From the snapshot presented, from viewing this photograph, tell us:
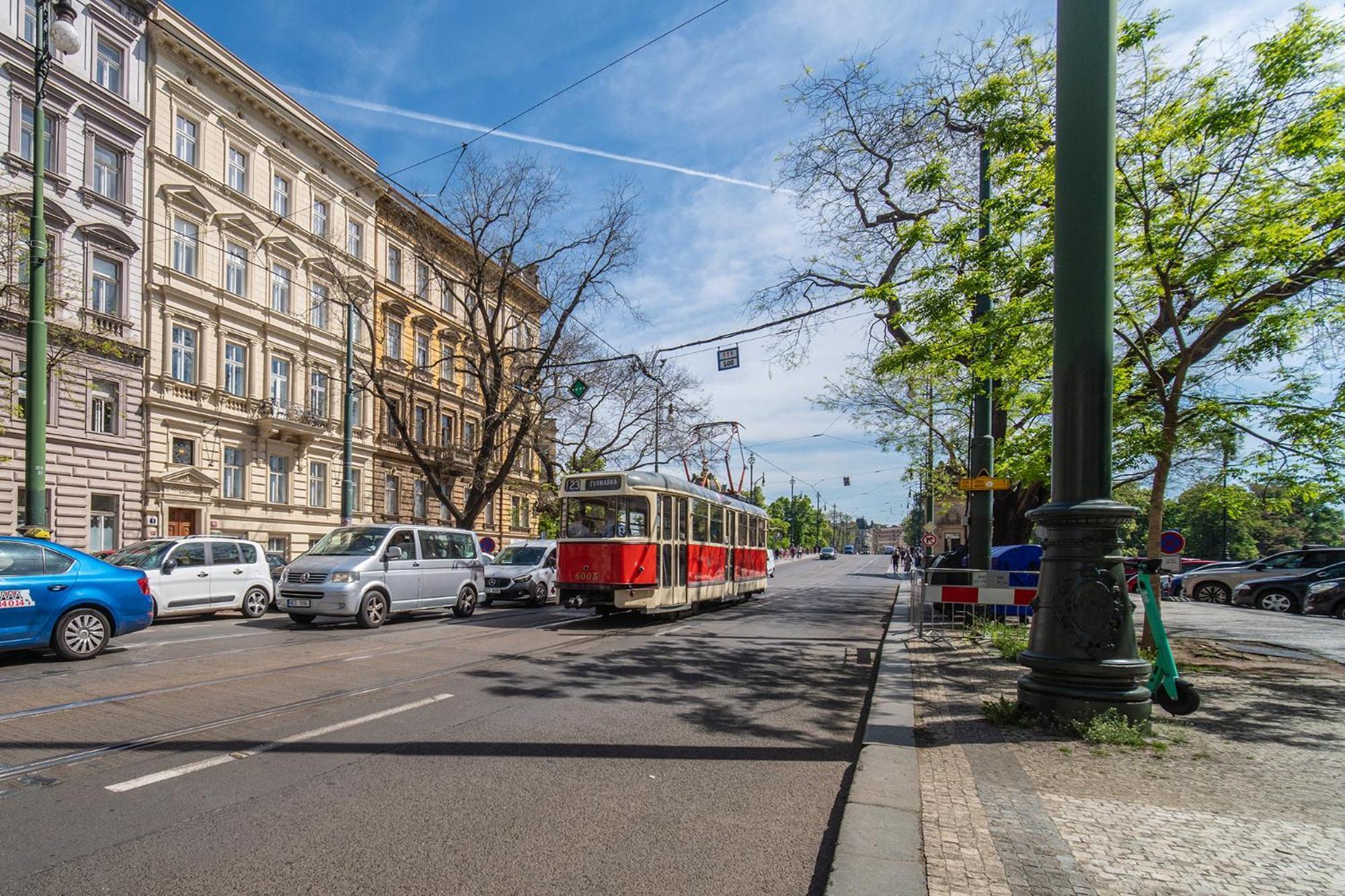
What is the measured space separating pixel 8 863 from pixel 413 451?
1001 inches

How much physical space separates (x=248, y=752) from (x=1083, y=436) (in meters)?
6.55

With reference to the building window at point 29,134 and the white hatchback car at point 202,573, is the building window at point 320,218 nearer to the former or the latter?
the building window at point 29,134

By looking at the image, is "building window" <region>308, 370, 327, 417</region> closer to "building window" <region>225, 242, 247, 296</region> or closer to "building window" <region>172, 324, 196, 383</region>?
"building window" <region>225, 242, 247, 296</region>

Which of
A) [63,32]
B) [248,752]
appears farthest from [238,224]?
[248,752]

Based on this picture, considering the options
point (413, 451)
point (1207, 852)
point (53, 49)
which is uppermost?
point (53, 49)

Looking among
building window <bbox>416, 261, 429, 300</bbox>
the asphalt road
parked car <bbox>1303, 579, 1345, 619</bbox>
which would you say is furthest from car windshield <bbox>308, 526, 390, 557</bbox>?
building window <bbox>416, 261, 429, 300</bbox>

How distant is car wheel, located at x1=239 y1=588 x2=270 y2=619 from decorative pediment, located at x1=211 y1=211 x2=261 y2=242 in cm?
1613

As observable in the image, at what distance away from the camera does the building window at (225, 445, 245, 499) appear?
2750 cm

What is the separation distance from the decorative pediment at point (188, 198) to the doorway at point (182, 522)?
966 cm

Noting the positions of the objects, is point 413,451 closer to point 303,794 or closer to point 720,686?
point 720,686

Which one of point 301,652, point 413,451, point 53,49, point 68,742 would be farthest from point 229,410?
point 68,742

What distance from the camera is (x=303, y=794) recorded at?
4.79 m

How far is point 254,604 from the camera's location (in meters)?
16.5

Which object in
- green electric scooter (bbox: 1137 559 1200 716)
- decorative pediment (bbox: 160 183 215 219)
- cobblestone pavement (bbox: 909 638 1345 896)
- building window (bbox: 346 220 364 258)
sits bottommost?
cobblestone pavement (bbox: 909 638 1345 896)
